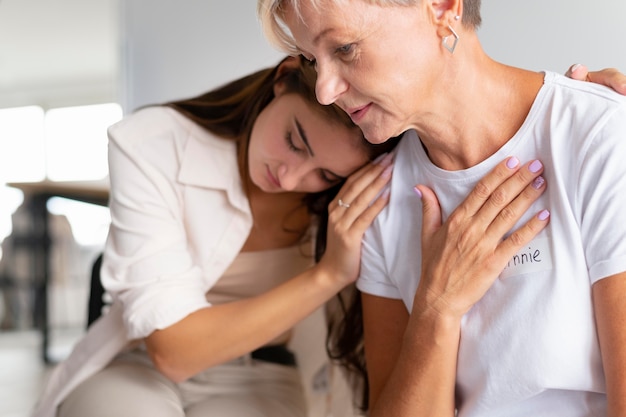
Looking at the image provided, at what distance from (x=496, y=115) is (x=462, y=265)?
222 mm

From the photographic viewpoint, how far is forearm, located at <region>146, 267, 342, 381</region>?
4.43ft

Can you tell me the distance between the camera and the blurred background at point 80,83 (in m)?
1.55

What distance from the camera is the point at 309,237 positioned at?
162 cm

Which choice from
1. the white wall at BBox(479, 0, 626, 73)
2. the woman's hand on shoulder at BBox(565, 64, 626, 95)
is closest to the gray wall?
the white wall at BBox(479, 0, 626, 73)

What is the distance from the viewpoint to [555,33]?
1.52 meters

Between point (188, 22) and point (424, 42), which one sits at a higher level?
point (188, 22)

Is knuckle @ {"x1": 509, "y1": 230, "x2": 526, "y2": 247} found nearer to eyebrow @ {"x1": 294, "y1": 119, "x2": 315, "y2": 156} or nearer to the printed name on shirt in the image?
the printed name on shirt

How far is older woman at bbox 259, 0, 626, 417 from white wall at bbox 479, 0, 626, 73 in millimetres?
436

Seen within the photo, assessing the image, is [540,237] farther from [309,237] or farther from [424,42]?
[309,237]

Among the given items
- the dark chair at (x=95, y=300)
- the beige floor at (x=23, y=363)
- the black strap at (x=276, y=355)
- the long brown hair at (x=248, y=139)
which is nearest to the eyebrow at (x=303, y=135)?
the long brown hair at (x=248, y=139)

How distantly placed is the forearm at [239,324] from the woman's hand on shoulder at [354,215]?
4 centimetres

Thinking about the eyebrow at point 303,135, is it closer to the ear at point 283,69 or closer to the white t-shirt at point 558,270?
the ear at point 283,69

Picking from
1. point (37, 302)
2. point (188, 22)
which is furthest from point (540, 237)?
point (37, 302)

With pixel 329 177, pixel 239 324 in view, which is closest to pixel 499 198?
pixel 329 177
